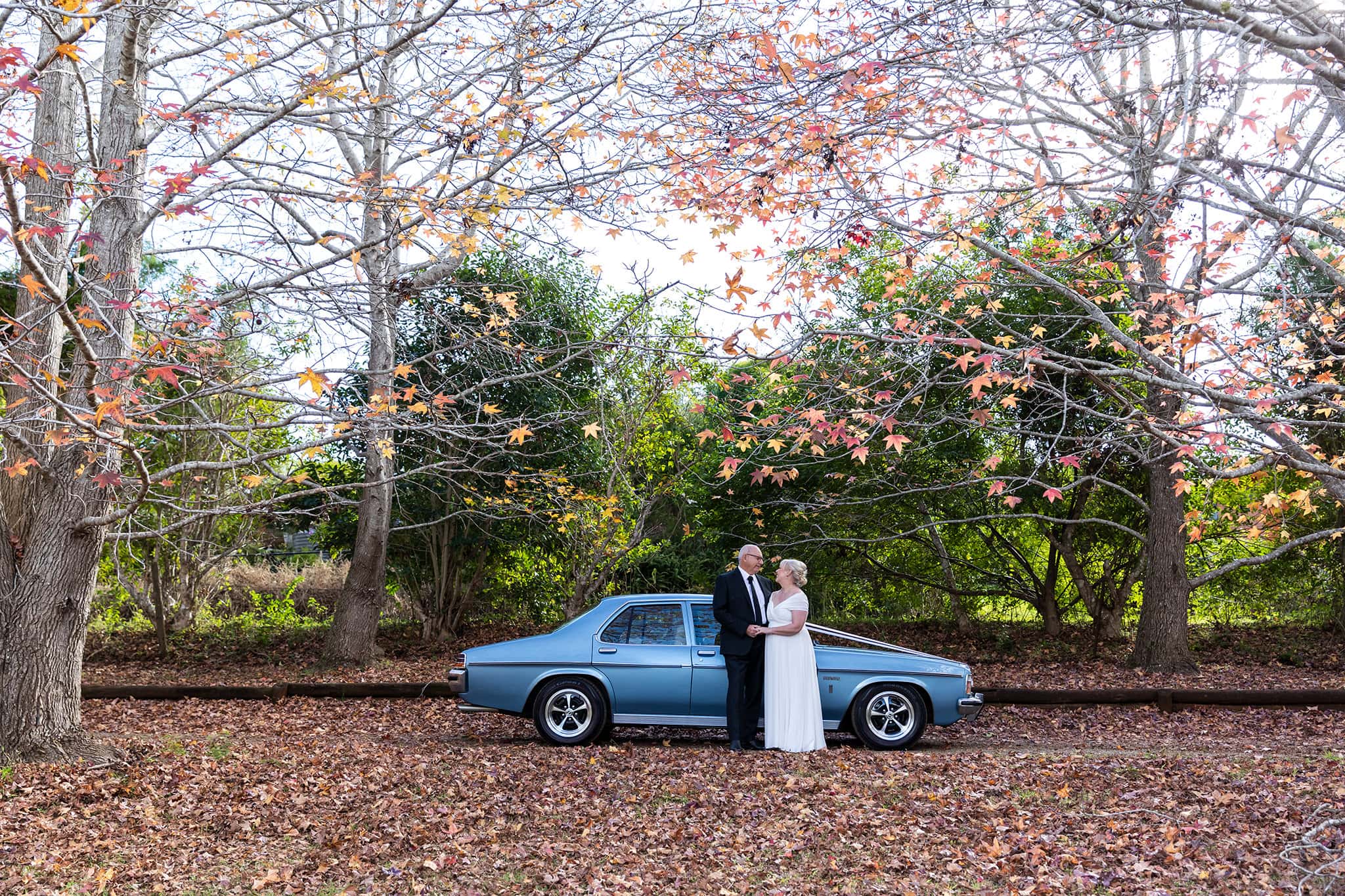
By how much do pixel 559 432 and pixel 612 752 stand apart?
778 cm

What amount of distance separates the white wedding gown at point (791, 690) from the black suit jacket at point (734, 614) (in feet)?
0.63

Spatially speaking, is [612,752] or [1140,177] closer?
[1140,177]

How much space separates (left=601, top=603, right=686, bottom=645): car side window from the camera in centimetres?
941

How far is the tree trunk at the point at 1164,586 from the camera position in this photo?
13844 millimetres

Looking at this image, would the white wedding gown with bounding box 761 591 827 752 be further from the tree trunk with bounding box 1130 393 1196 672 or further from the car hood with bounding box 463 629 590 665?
the tree trunk with bounding box 1130 393 1196 672

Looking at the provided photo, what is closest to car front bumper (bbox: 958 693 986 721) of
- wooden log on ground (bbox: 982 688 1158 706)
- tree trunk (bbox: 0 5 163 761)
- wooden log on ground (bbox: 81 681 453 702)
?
wooden log on ground (bbox: 982 688 1158 706)

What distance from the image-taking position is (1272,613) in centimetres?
1769

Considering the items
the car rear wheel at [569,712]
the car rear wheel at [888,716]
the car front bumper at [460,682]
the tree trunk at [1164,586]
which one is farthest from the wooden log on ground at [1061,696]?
the car front bumper at [460,682]

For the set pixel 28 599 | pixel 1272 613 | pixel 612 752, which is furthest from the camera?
pixel 1272 613

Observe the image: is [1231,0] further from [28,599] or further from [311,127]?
[28,599]

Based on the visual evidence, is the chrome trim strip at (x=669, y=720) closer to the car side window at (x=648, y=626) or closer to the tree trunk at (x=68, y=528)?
the car side window at (x=648, y=626)

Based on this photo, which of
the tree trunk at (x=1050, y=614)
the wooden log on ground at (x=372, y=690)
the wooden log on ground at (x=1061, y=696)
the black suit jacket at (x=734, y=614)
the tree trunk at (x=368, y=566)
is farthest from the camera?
the tree trunk at (x=1050, y=614)

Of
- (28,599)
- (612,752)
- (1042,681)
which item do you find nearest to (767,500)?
(1042,681)

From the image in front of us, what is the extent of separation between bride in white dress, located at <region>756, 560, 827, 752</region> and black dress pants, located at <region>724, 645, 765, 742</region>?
0.13 meters
